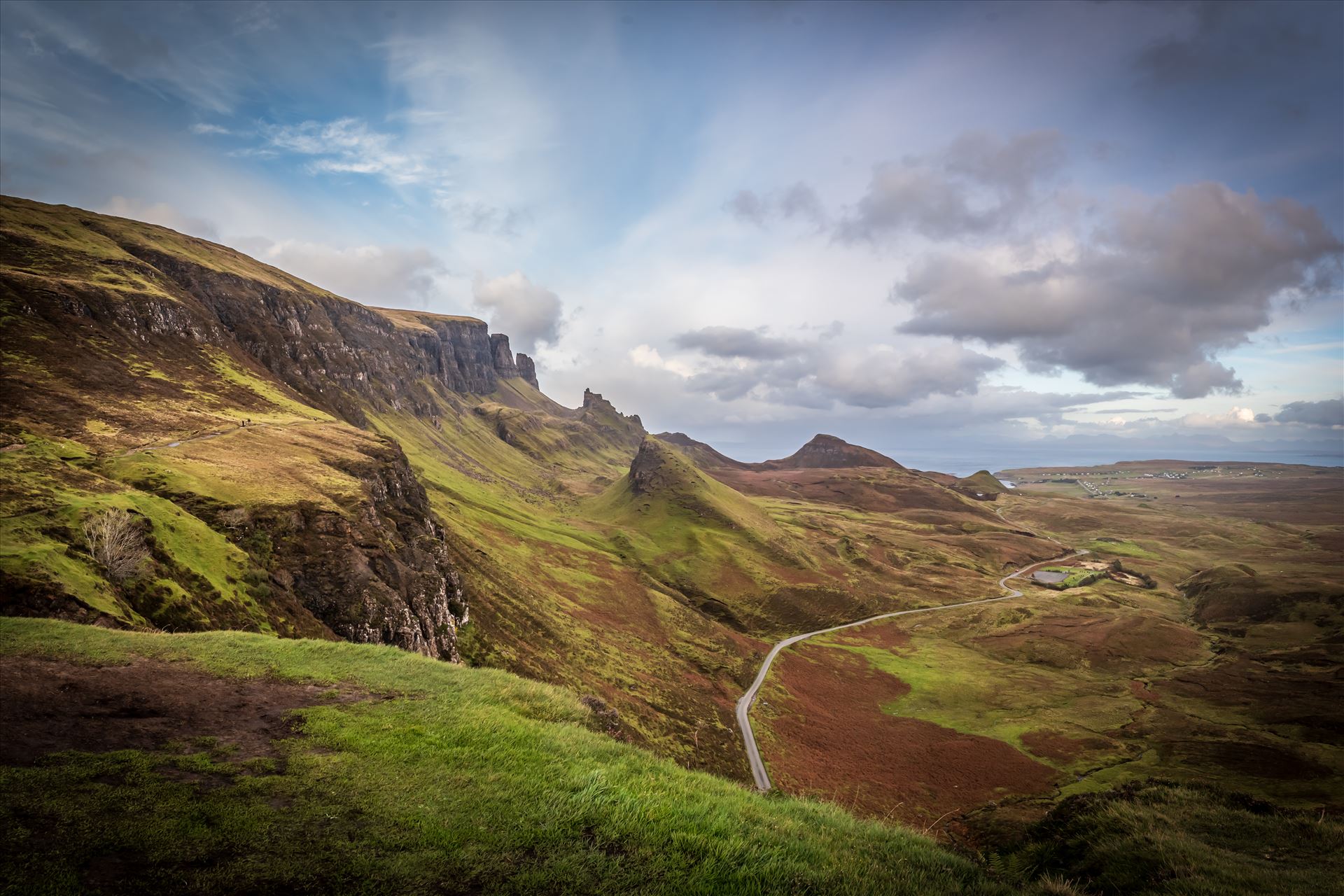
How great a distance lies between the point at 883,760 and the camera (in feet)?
229

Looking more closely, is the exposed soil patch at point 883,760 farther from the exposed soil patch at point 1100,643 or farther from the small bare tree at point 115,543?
the small bare tree at point 115,543

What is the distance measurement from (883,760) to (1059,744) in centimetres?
2572

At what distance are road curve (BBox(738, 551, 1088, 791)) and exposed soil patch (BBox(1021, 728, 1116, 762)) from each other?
1533 inches

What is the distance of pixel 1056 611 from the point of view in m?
131

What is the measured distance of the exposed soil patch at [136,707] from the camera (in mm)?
12695

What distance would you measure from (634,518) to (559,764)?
174004 mm

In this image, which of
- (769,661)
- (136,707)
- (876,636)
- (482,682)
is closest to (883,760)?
(769,661)

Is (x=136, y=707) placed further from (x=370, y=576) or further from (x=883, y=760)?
(x=883, y=760)

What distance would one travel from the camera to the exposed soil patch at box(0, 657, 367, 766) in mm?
12695

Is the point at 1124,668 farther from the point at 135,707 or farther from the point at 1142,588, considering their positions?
the point at 135,707

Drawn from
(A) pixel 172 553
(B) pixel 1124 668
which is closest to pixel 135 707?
(A) pixel 172 553

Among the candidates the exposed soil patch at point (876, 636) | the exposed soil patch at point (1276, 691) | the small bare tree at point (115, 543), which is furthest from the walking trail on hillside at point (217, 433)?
the exposed soil patch at point (1276, 691)

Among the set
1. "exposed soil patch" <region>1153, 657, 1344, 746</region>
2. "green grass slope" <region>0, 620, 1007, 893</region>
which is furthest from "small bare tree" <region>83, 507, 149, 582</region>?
"exposed soil patch" <region>1153, 657, 1344, 746</region>

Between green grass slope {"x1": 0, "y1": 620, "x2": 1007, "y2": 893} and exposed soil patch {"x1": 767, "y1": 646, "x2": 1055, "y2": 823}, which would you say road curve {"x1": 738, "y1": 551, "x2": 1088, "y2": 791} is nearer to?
exposed soil patch {"x1": 767, "y1": 646, "x2": 1055, "y2": 823}
